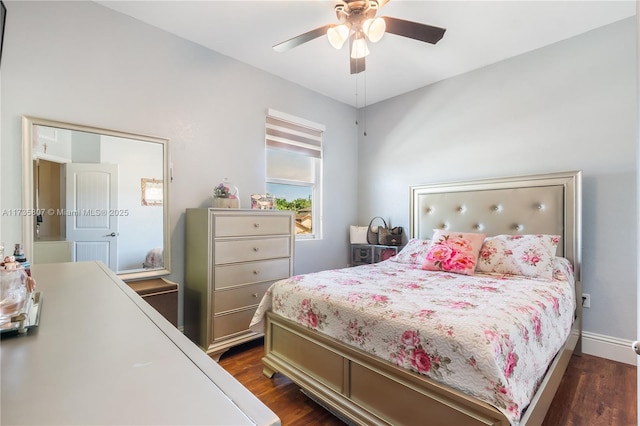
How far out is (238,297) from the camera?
2.41m

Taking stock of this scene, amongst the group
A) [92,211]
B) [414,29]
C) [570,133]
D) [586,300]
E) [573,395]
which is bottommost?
[573,395]

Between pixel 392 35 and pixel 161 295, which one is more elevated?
pixel 392 35

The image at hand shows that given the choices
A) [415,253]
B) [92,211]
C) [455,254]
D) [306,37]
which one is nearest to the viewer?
[306,37]

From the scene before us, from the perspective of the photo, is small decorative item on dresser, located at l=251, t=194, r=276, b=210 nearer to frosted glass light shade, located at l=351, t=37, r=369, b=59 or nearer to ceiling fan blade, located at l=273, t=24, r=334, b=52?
ceiling fan blade, located at l=273, t=24, r=334, b=52

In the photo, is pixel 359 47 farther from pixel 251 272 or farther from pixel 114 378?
pixel 114 378

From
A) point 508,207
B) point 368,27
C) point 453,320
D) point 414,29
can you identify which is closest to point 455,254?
point 508,207

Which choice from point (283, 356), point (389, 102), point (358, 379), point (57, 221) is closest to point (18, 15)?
point (57, 221)

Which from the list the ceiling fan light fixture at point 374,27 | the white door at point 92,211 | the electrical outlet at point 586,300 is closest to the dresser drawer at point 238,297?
the white door at point 92,211

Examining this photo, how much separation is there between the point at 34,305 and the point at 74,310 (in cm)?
10

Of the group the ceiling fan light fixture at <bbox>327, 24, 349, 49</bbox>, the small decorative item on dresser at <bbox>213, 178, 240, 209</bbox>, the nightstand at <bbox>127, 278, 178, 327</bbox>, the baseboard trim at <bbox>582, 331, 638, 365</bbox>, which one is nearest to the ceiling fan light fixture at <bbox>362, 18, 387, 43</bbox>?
the ceiling fan light fixture at <bbox>327, 24, 349, 49</bbox>

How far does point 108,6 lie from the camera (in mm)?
2146

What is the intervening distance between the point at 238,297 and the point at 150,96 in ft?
5.70

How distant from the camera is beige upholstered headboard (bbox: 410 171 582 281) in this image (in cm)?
231

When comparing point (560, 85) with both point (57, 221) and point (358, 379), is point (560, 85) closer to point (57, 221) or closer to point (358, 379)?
→ point (358, 379)
